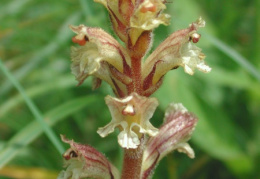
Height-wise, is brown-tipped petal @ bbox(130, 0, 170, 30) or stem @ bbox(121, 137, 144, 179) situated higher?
brown-tipped petal @ bbox(130, 0, 170, 30)

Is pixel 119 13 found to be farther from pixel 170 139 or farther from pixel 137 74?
pixel 170 139

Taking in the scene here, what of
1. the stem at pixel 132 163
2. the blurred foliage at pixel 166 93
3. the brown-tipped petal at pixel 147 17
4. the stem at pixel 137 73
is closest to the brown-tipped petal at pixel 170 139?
the stem at pixel 132 163

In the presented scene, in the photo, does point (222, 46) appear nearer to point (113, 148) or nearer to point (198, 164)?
point (198, 164)

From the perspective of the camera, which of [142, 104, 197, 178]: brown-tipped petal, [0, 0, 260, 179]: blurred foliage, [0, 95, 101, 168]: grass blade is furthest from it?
[0, 0, 260, 179]: blurred foliage

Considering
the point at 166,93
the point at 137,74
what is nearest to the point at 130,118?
the point at 137,74

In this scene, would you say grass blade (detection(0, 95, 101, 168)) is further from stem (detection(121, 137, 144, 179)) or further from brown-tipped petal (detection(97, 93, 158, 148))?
brown-tipped petal (detection(97, 93, 158, 148))

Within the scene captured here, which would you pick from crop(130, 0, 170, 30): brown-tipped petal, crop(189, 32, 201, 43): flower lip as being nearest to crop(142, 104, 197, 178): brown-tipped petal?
crop(189, 32, 201, 43): flower lip

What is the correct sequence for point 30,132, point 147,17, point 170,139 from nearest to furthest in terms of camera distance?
point 147,17 < point 170,139 < point 30,132

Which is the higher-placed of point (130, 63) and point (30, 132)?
point (130, 63)

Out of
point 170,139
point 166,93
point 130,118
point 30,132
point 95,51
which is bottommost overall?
point 166,93
